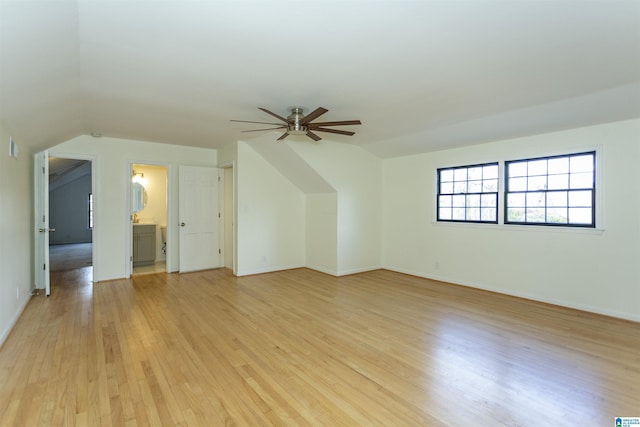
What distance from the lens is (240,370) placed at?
252 centimetres

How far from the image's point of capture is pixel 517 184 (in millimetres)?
4625

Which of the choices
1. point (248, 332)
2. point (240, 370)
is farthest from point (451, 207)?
point (240, 370)

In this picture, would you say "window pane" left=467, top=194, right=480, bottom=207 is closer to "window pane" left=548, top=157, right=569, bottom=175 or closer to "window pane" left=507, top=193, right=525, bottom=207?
"window pane" left=507, top=193, right=525, bottom=207

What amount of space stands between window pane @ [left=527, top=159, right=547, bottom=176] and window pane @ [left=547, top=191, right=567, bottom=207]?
318 mm

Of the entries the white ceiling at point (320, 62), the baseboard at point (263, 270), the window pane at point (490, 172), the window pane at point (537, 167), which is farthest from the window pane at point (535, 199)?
the baseboard at point (263, 270)

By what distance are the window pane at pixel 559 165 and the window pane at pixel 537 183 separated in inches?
5.1

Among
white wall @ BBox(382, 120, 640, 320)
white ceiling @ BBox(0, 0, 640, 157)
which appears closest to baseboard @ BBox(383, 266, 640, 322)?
white wall @ BBox(382, 120, 640, 320)

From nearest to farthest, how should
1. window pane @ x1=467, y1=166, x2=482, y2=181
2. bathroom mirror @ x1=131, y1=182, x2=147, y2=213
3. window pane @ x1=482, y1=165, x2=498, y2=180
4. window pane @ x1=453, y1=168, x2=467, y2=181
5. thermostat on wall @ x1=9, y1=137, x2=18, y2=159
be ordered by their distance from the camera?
thermostat on wall @ x1=9, y1=137, x2=18, y2=159
window pane @ x1=482, y1=165, x2=498, y2=180
window pane @ x1=467, y1=166, x2=482, y2=181
window pane @ x1=453, y1=168, x2=467, y2=181
bathroom mirror @ x1=131, y1=182, x2=147, y2=213

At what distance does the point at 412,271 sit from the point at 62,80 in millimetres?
5627

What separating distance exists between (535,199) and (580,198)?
20.0 inches

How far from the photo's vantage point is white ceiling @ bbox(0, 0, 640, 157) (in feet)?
6.17

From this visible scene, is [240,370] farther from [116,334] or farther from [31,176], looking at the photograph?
[31,176]

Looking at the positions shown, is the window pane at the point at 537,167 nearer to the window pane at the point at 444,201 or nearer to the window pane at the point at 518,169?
the window pane at the point at 518,169

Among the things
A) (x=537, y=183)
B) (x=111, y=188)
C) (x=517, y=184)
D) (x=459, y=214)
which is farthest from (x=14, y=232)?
(x=537, y=183)
